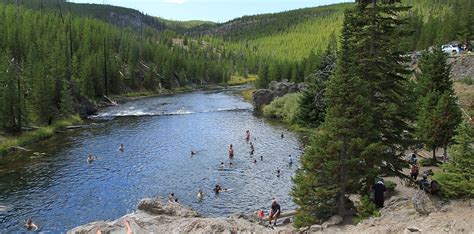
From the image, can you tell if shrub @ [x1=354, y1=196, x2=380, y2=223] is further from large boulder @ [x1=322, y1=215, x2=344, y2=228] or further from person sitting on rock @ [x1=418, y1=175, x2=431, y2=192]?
person sitting on rock @ [x1=418, y1=175, x2=431, y2=192]

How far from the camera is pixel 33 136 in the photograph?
6581 cm

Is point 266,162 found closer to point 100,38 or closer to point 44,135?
point 44,135

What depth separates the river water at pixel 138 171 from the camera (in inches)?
1543

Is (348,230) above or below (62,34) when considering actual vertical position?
below

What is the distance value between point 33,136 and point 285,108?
47940 mm

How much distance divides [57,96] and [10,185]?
41938 millimetres

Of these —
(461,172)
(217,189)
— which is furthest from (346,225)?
(217,189)

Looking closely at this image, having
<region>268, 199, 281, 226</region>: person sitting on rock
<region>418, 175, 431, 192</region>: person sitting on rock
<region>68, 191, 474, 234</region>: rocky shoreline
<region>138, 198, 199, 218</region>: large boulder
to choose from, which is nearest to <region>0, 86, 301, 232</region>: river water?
<region>268, 199, 281, 226</region>: person sitting on rock

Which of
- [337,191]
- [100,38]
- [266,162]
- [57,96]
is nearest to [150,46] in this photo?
[100,38]

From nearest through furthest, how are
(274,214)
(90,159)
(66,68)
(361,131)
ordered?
(361,131), (274,214), (90,159), (66,68)

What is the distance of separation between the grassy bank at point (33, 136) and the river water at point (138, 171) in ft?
5.61

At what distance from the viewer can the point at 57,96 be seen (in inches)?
3273

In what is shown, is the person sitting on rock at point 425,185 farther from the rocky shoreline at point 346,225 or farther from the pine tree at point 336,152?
the pine tree at point 336,152

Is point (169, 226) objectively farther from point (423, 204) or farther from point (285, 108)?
point (285, 108)
